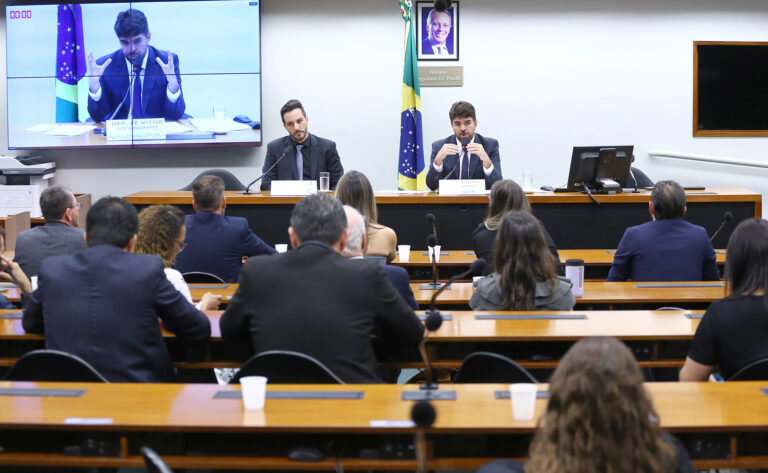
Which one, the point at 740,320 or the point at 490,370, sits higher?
the point at 740,320

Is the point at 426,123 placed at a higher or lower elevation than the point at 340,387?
higher

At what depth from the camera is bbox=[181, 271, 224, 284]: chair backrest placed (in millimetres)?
4633

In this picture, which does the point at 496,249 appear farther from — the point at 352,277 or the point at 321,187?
the point at 321,187

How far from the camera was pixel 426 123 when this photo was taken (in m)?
8.35

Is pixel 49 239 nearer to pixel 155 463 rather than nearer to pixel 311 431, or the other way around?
pixel 311 431

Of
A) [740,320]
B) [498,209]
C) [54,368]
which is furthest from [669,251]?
[54,368]

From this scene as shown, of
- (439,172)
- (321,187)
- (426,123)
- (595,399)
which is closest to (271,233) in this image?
(321,187)

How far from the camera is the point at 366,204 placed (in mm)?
4590

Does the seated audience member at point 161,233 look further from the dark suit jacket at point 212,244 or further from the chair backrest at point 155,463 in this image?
the chair backrest at point 155,463

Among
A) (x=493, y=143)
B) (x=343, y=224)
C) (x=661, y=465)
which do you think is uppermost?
(x=493, y=143)

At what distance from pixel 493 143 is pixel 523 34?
1.96m

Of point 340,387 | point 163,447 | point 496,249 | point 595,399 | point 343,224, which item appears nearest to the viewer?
point 595,399

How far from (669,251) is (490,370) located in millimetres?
2116

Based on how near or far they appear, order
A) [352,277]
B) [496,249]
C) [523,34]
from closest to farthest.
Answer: [352,277] → [496,249] → [523,34]
